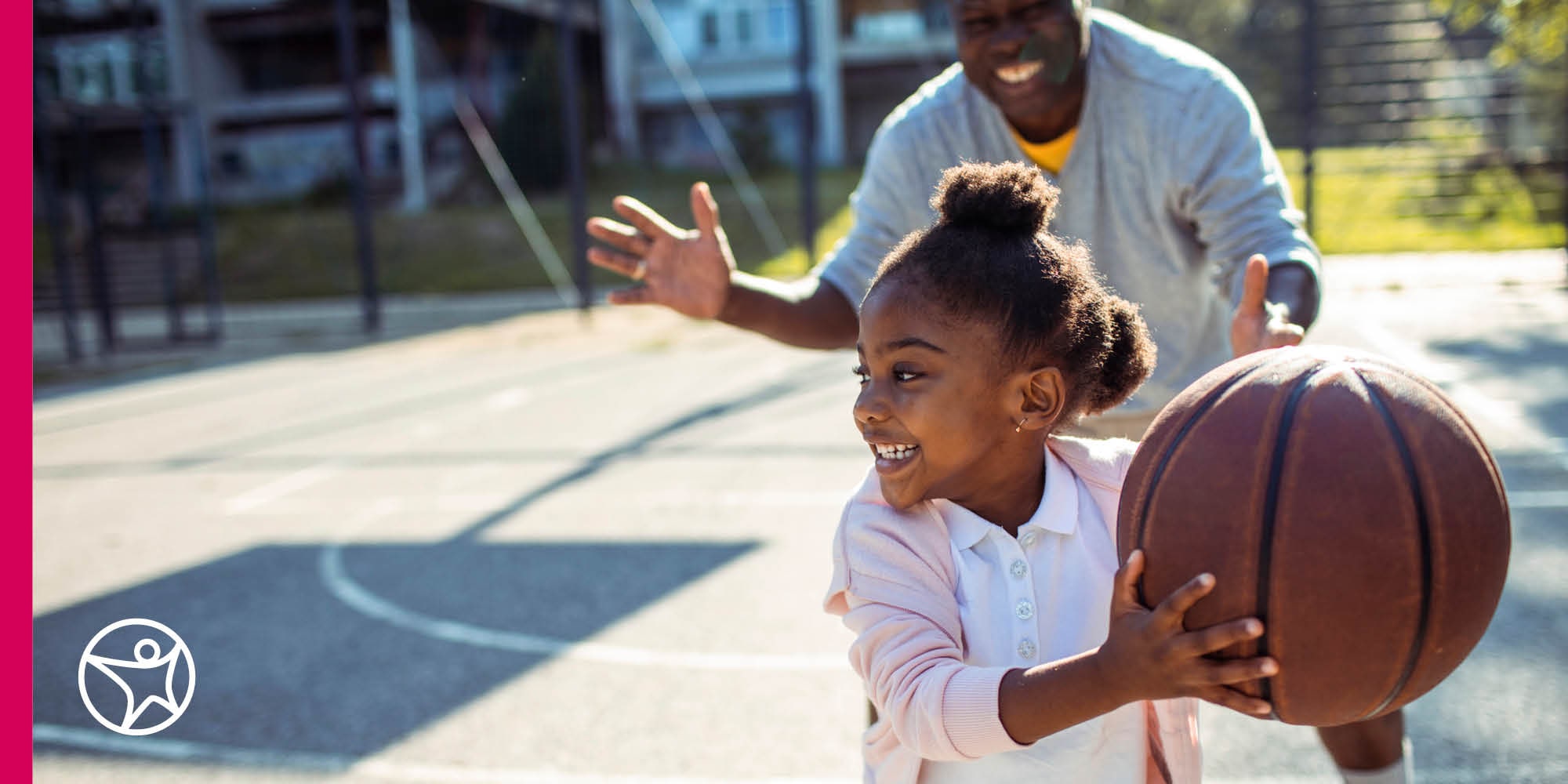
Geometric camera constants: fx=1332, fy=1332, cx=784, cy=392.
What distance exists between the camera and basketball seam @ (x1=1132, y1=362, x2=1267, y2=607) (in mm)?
1687

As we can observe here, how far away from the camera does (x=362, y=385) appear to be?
42.3ft

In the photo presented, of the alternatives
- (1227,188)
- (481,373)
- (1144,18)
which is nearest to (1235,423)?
(1227,188)

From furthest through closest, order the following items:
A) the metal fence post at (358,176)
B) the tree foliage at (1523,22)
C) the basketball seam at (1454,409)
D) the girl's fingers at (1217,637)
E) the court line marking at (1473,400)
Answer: the metal fence post at (358,176), the tree foliage at (1523,22), the court line marking at (1473,400), the basketball seam at (1454,409), the girl's fingers at (1217,637)

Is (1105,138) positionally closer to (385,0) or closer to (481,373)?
(481,373)

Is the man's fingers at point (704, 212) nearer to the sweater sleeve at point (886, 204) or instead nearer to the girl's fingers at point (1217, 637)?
the sweater sleeve at point (886, 204)

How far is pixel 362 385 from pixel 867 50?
21.5m

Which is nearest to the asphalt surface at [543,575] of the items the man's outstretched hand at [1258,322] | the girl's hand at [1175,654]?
the man's outstretched hand at [1258,322]

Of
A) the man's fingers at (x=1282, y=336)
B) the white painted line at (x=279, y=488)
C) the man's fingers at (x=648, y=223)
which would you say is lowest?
the white painted line at (x=279, y=488)

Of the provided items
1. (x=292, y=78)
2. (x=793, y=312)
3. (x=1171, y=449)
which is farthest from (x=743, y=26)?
(x=1171, y=449)

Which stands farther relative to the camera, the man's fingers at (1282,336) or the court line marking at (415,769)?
the court line marking at (415,769)

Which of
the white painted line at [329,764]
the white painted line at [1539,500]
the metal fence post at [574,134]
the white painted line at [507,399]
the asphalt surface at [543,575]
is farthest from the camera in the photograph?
→ the metal fence post at [574,134]

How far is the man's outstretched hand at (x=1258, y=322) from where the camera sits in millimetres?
2104

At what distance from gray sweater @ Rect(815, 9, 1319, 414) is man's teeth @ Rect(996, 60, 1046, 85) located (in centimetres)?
11

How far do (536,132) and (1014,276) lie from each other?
1139 inches
